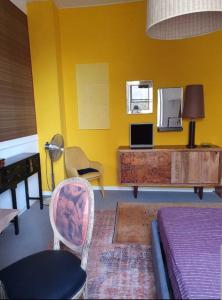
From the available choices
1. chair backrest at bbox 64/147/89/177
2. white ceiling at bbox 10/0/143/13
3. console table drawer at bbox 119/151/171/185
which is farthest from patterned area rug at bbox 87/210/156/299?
white ceiling at bbox 10/0/143/13

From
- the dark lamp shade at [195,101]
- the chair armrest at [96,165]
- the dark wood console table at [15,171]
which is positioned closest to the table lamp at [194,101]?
the dark lamp shade at [195,101]

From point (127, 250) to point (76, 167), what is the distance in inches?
69.6

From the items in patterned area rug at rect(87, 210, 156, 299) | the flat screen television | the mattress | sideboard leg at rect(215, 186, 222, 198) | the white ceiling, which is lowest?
patterned area rug at rect(87, 210, 156, 299)

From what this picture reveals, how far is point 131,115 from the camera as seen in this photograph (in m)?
3.70

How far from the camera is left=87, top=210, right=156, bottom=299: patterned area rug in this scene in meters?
1.62

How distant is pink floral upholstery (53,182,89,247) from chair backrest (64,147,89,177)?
193cm

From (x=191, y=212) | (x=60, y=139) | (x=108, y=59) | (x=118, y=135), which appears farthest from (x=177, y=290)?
(x=108, y=59)

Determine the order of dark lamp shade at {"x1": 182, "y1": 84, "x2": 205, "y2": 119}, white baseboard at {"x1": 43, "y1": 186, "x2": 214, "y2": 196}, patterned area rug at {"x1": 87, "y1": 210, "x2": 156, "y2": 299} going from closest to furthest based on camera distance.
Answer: patterned area rug at {"x1": 87, "y1": 210, "x2": 156, "y2": 299} < dark lamp shade at {"x1": 182, "y1": 84, "x2": 205, "y2": 119} < white baseboard at {"x1": 43, "y1": 186, "x2": 214, "y2": 196}

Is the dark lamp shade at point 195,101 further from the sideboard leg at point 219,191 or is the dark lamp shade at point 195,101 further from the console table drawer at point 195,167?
the sideboard leg at point 219,191

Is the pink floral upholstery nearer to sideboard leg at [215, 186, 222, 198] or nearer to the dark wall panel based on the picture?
the dark wall panel

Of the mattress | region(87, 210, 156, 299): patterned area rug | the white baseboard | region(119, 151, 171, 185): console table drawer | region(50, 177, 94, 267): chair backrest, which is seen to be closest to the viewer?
the mattress

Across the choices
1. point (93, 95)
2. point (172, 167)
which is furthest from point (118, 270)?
point (93, 95)

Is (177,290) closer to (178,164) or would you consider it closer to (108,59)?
(178,164)

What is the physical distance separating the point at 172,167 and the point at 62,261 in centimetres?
238
